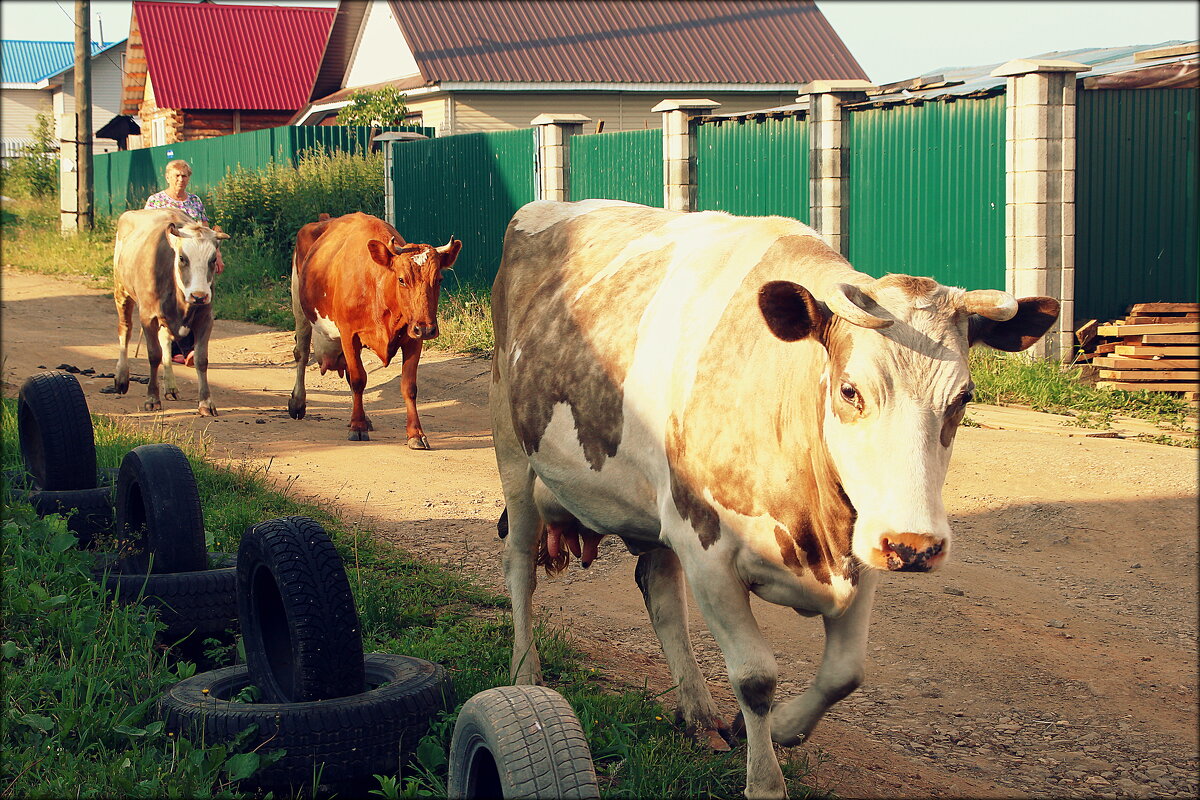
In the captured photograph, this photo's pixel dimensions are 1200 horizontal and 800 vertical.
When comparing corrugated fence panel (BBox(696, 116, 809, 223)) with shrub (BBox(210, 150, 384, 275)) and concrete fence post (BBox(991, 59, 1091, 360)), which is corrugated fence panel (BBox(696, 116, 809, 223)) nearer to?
concrete fence post (BBox(991, 59, 1091, 360))

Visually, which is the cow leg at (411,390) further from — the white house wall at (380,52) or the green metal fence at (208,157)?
the white house wall at (380,52)

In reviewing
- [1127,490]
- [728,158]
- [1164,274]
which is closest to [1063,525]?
[1127,490]

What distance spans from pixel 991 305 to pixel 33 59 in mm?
80057

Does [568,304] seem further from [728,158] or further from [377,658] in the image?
[728,158]

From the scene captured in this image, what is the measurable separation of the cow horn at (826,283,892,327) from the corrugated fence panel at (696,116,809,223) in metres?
10.9

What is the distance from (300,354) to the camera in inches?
443

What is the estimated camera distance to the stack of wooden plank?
1107 cm

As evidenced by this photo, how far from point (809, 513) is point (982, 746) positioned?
62.7 inches

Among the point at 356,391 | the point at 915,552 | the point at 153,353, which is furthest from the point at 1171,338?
the point at 915,552

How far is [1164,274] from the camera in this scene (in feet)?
40.8

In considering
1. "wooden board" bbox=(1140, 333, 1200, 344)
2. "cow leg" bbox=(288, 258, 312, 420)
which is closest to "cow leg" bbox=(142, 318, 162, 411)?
"cow leg" bbox=(288, 258, 312, 420)

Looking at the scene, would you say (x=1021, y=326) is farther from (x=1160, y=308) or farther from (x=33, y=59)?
(x=33, y=59)

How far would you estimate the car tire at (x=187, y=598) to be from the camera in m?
4.96

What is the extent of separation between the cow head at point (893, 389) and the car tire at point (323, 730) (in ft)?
5.32
